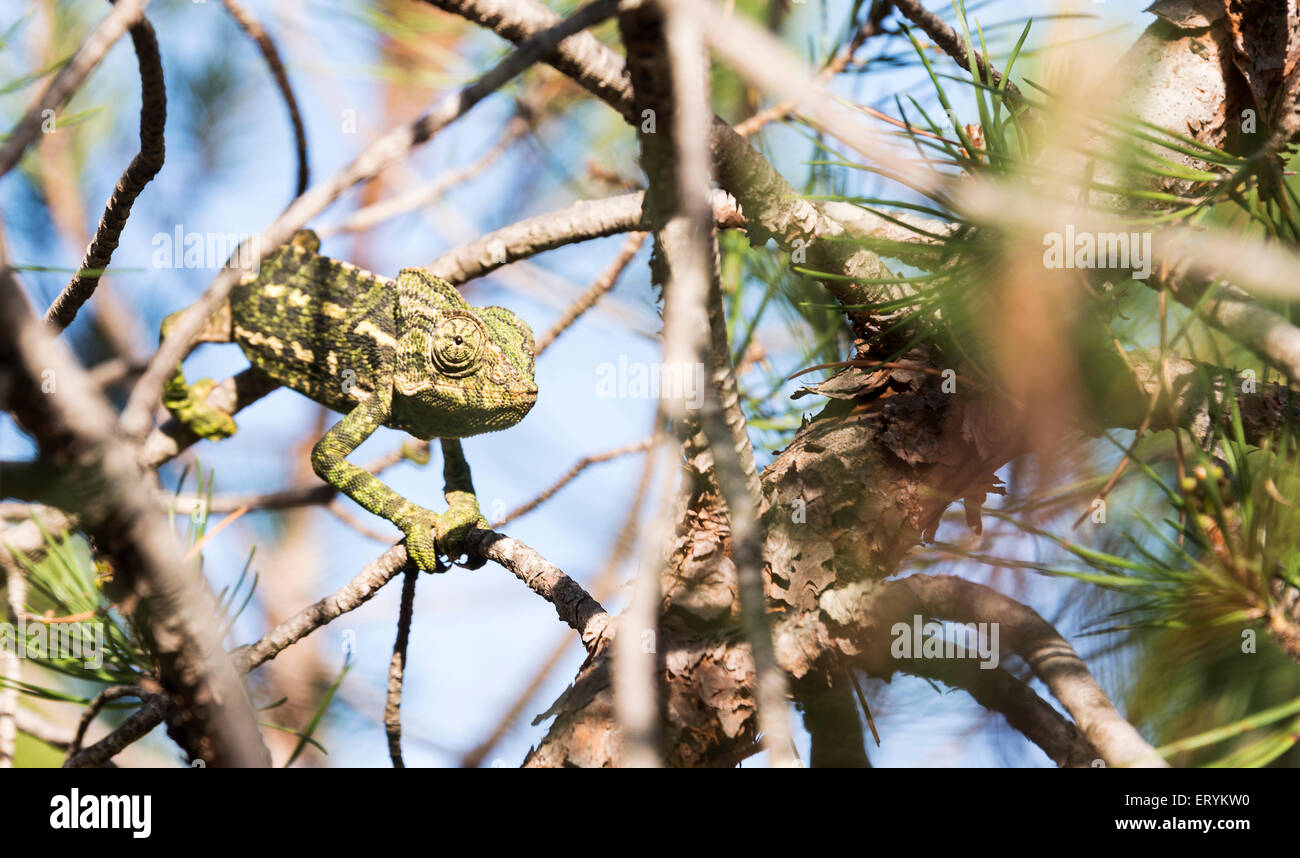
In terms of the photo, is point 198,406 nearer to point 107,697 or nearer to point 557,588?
point 107,697

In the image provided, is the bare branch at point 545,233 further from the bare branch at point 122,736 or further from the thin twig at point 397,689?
the bare branch at point 122,736

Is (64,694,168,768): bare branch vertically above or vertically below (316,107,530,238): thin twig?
below

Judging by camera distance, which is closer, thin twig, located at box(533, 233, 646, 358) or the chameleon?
the chameleon

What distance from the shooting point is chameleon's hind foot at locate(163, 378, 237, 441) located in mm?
2346

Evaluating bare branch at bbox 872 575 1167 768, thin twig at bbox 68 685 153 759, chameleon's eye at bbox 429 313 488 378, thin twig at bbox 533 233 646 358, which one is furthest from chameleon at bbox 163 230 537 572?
bare branch at bbox 872 575 1167 768

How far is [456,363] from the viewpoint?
6.48 feet

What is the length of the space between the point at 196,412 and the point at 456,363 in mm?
901

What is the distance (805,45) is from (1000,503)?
1.30 m

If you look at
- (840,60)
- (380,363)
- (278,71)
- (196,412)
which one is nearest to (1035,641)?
(840,60)

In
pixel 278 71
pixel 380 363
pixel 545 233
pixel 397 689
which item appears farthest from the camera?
pixel 380 363

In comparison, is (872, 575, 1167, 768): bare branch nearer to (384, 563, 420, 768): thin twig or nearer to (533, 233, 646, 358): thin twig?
(384, 563, 420, 768): thin twig

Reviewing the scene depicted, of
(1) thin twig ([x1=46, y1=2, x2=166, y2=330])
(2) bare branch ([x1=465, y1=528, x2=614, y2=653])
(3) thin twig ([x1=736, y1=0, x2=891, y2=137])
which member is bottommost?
(2) bare branch ([x1=465, y1=528, x2=614, y2=653])

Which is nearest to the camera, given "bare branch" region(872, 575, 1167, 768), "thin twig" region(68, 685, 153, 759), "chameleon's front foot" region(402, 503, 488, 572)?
"bare branch" region(872, 575, 1167, 768)
